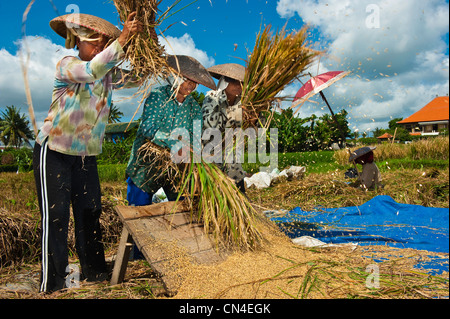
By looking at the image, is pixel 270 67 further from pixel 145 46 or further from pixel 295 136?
pixel 295 136

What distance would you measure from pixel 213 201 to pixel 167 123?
0.72 metres

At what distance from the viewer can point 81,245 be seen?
220cm

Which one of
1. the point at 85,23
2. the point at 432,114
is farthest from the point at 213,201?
the point at 432,114

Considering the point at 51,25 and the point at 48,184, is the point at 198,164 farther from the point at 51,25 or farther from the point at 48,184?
the point at 51,25

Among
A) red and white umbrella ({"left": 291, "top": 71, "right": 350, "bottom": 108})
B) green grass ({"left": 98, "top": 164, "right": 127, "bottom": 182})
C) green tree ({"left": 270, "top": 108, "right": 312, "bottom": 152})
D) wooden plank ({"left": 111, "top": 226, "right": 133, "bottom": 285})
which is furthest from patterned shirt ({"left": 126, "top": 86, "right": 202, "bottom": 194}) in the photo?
green tree ({"left": 270, "top": 108, "right": 312, "bottom": 152})

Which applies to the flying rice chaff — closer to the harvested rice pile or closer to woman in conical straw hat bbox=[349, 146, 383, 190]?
the harvested rice pile

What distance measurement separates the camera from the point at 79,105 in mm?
1927

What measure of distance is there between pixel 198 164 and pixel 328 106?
279 cm

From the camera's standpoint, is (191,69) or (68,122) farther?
(191,69)

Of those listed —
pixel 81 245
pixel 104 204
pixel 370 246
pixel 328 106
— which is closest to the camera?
pixel 81 245

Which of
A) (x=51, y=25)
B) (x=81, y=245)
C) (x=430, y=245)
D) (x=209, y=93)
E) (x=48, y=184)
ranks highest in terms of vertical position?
(x=51, y=25)

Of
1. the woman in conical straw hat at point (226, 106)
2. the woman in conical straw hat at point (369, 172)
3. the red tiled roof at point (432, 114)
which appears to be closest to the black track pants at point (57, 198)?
the woman in conical straw hat at point (226, 106)

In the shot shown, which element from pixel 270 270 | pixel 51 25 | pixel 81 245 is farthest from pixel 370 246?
pixel 51 25

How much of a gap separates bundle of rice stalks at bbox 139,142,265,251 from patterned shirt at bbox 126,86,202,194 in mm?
84
